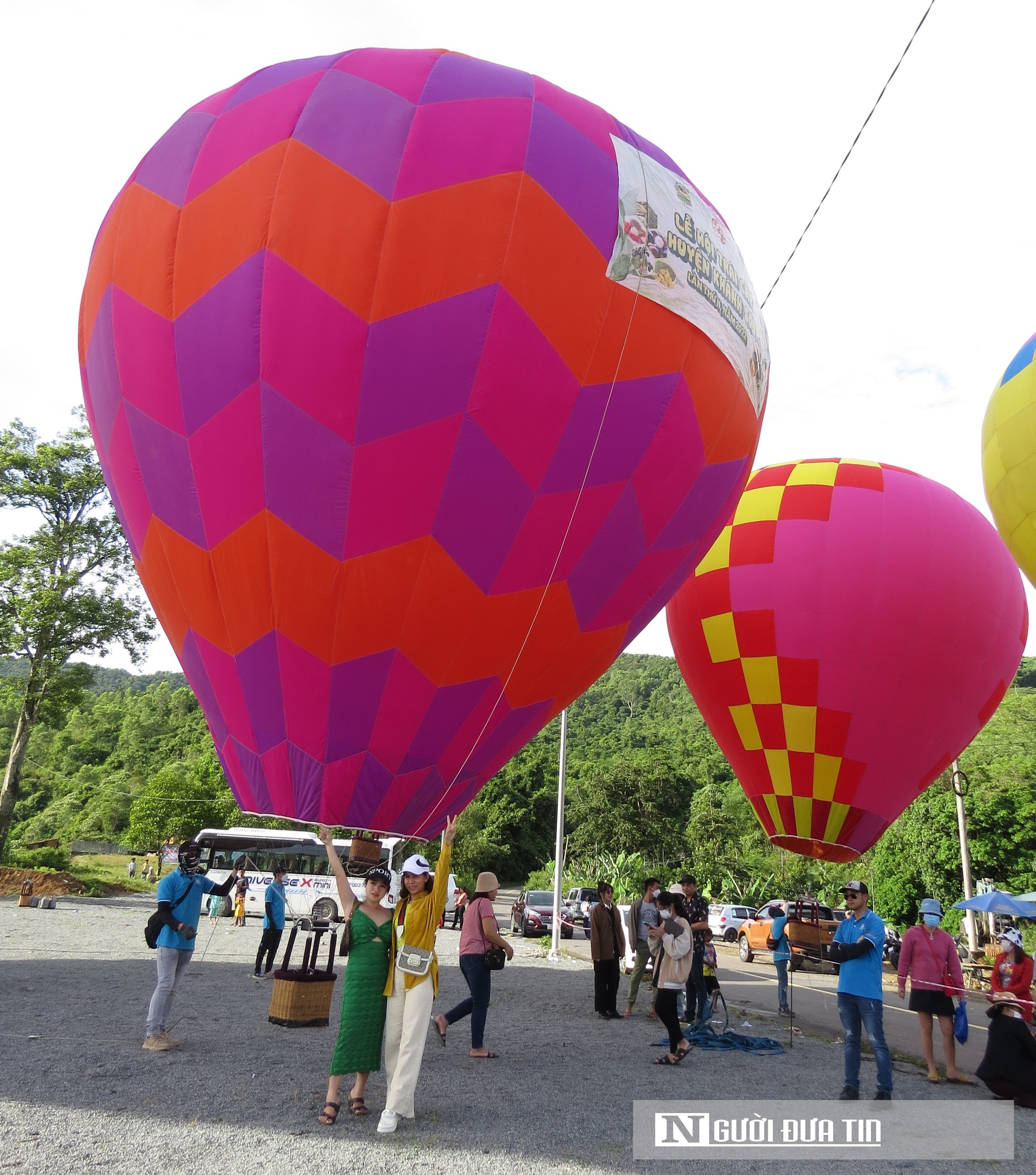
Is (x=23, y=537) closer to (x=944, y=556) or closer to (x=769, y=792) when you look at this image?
(x=769, y=792)

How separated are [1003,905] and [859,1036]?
28.8 feet

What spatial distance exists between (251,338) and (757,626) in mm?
8219

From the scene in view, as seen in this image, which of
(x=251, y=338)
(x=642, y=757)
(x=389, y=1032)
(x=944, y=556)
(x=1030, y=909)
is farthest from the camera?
(x=642, y=757)

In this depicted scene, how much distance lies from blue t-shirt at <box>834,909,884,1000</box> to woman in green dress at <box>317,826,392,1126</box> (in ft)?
10.5

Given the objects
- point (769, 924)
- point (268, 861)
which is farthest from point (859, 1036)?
point (268, 861)

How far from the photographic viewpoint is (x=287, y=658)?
561cm

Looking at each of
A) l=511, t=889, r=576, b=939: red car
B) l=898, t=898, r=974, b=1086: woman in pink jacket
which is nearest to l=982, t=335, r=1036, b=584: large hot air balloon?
l=898, t=898, r=974, b=1086: woman in pink jacket

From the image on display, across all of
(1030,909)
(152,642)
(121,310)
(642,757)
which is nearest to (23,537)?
(152,642)

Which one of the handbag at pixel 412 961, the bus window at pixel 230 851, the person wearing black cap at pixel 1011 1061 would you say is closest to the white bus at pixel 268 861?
the bus window at pixel 230 851

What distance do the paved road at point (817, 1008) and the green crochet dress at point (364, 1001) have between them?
18.1 ft

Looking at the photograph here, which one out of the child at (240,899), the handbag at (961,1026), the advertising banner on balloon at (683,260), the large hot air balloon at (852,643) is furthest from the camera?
the child at (240,899)

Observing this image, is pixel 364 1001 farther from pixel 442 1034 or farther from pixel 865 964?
pixel 865 964

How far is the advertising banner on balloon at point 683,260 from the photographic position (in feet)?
20.4
